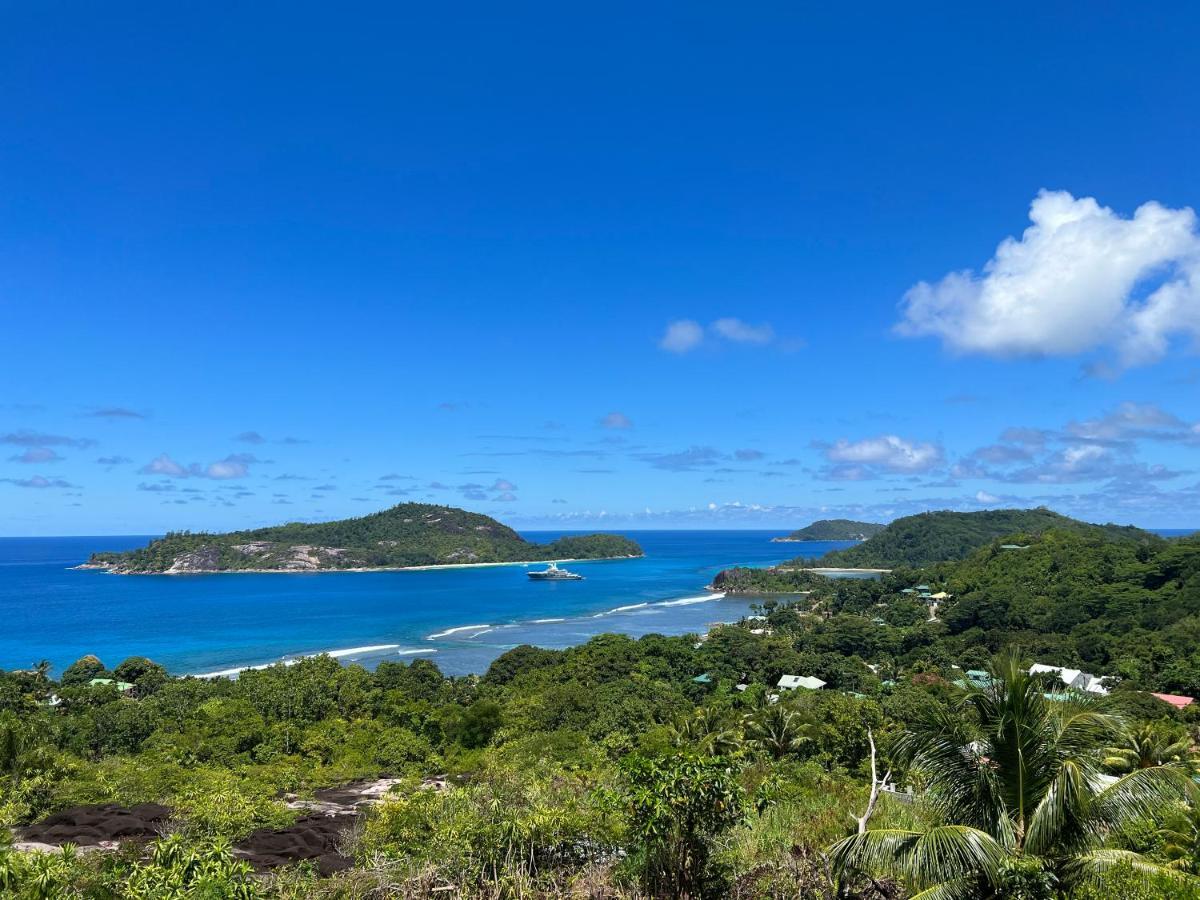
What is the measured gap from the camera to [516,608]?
323 ft

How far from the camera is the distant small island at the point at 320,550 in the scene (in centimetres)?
15538

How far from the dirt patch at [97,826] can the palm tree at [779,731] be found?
64.3 ft

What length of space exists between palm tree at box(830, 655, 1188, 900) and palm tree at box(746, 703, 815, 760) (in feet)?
66.3

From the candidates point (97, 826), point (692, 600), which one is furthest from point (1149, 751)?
point (692, 600)

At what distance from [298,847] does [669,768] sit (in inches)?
374

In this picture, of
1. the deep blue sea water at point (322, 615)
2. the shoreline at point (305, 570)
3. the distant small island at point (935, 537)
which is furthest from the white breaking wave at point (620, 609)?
the shoreline at point (305, 570)

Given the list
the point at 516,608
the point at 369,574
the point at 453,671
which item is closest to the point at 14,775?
the point at 453,671

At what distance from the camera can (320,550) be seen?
550 feet

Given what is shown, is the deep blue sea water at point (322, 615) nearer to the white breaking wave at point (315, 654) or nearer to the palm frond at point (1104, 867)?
the white breaking wave at point (315, 654)

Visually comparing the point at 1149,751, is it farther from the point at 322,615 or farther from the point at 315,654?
the point at 322,615

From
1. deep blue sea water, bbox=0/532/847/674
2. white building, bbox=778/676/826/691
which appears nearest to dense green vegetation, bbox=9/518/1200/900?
white building, bbox=778/676/826/691

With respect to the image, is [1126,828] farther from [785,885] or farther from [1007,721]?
[785,885]

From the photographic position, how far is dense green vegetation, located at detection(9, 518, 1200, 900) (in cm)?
725

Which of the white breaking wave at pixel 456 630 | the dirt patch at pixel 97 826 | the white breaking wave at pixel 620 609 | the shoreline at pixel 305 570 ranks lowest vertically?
the white breaking wave at pixel 620 609
